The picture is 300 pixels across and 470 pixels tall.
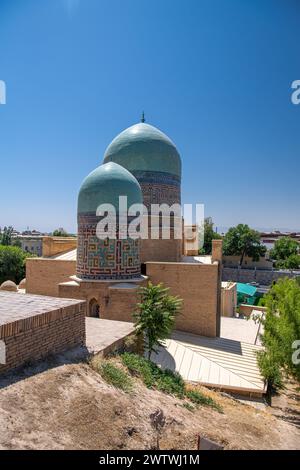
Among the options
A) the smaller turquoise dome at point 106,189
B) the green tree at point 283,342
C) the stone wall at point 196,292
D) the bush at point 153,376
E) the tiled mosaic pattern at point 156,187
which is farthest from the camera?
the tiled mosaic pattern at point 156,187

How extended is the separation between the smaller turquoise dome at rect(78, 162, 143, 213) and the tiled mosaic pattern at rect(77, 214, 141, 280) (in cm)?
46

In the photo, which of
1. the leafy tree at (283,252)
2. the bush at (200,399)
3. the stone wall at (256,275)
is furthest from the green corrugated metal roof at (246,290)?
the bush at (200,399)

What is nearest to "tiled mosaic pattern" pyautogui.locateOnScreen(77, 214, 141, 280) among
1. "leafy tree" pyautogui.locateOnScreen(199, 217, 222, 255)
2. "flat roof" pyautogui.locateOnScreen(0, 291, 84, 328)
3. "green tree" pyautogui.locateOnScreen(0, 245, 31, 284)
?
"flat roof" pyautogui.locateOnScreen(0, 291, 84, 328)

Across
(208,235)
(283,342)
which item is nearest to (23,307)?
(283,342)

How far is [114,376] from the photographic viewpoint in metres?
4.64

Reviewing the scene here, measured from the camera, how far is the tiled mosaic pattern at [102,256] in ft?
30.8

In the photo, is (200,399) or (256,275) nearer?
(200,399)

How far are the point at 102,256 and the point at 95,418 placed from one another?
6.06 metres

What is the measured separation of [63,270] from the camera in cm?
1190

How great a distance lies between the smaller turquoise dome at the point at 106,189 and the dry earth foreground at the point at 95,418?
226 inches

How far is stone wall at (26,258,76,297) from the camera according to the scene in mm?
11836

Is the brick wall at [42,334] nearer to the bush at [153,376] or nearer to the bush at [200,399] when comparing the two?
the bush at [153,376]

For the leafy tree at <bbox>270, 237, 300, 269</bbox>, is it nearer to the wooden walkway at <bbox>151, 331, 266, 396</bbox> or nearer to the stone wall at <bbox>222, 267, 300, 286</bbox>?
the stone wall at <bbox>222, 267, 300, 286</bbox>

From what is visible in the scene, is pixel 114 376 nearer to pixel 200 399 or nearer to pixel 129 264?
pixel 200 399
